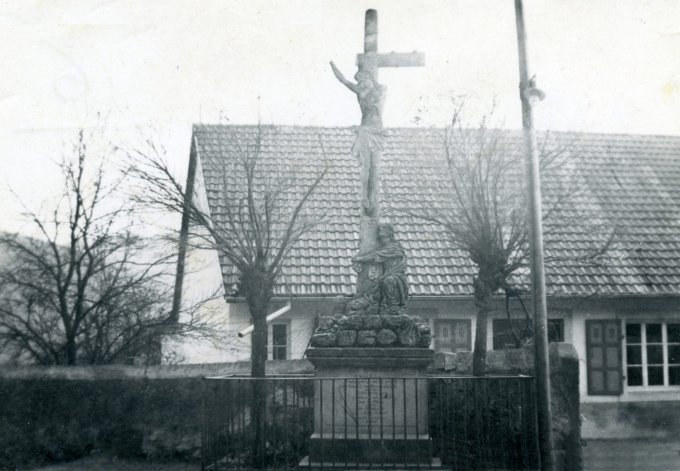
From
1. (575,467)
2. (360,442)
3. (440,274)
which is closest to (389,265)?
(360,442)

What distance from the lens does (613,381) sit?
14.2 meters

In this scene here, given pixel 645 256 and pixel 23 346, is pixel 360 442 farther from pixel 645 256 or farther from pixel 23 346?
pixel 645 256

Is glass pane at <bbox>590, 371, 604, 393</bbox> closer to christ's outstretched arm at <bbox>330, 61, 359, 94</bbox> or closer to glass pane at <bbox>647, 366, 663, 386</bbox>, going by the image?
glass pane at <bbox>647, 366, 663, 386</bbox>

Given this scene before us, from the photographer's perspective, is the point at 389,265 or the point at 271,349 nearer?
the point at 389,265

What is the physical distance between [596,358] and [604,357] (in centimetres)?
16

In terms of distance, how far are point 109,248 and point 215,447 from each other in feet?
20.1

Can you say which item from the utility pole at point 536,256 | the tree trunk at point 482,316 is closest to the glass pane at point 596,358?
the tree trunk at point 482,316

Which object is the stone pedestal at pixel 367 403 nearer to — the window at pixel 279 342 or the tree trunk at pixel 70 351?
the tree trunk at pixel 70 351

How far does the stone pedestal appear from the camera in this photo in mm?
7848

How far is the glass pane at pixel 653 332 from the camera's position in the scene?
48.0 ft

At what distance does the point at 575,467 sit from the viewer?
9266 millimetres

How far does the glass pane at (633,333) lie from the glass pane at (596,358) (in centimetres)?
75

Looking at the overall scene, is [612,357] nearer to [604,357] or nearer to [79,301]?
[604,357]

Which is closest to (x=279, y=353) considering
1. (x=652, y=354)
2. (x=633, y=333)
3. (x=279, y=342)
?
(x=279, y=342)
